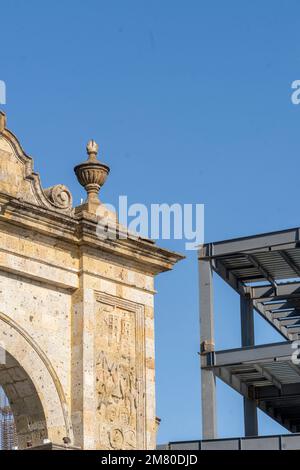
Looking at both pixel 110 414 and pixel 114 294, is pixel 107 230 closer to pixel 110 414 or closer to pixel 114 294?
pixel 114 294

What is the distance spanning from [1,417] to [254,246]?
483 inches

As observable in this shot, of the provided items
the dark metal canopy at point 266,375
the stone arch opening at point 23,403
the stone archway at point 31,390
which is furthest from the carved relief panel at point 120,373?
the dark metal canopy at point 266,375

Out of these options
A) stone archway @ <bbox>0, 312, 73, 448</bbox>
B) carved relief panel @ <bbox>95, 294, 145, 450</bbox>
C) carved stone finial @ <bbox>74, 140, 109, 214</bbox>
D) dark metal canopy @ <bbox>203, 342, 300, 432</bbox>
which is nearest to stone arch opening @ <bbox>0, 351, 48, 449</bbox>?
stone archway @ <bbox>0, 312, 73, 448</bbox>

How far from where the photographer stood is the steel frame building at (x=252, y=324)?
27078 millimetres

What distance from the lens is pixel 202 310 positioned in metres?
27.9

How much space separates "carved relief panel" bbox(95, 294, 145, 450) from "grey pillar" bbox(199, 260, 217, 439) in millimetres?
2836

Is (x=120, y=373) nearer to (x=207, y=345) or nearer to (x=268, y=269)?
(x=207, y=345)

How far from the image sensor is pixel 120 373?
24281 millimetres

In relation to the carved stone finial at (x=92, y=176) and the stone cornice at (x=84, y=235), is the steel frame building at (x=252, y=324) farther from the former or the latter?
the carved stone finial at (x=92, y=176)

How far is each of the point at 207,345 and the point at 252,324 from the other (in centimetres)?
294

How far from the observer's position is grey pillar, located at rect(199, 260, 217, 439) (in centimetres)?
2695

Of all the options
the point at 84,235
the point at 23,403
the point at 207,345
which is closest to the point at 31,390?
the point at 23,403

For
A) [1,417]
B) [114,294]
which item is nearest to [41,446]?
[114,294]

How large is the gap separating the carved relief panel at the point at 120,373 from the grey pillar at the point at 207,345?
284 centimetres
